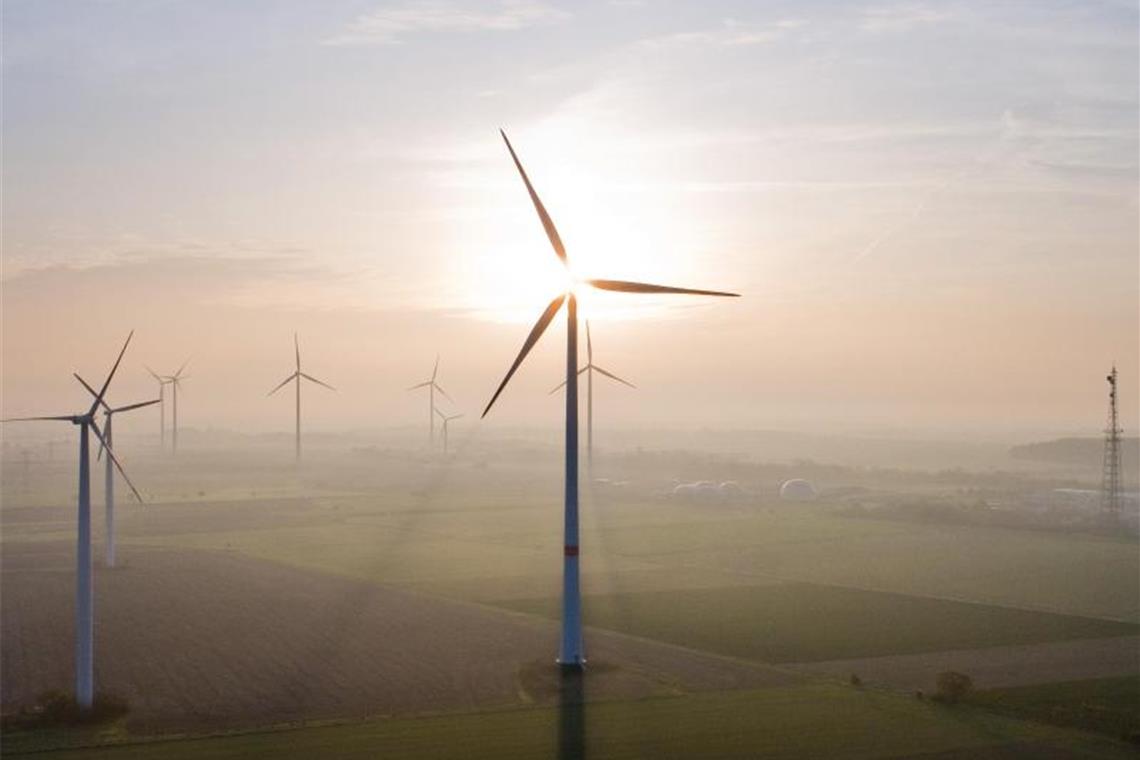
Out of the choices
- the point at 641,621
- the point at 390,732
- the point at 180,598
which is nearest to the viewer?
the point at 390,732

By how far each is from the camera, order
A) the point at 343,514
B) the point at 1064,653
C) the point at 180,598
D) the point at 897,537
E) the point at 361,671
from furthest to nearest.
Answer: the point at 343,514 → the point at 897,537 → the point at 180,598 → the point at 1064,653 → the point at 361,671

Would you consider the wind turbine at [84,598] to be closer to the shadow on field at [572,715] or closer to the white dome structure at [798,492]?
the shadow on field at [572,715]

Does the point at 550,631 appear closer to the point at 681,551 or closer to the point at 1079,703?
the point at 1079,703

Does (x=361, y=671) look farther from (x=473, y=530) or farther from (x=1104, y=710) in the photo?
(x=473, y=530)

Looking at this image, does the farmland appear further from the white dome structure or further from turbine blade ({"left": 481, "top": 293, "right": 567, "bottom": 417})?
the white dome structure

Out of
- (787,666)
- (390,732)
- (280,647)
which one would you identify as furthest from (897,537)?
(390,732)

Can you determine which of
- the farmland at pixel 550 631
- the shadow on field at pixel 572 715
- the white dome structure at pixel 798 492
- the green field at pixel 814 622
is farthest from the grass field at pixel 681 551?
the shadow on field at pixel 572 715

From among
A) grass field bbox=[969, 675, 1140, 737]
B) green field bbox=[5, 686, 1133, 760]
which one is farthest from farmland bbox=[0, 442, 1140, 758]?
grass field bbox=[969, 675, 1140, 737]
